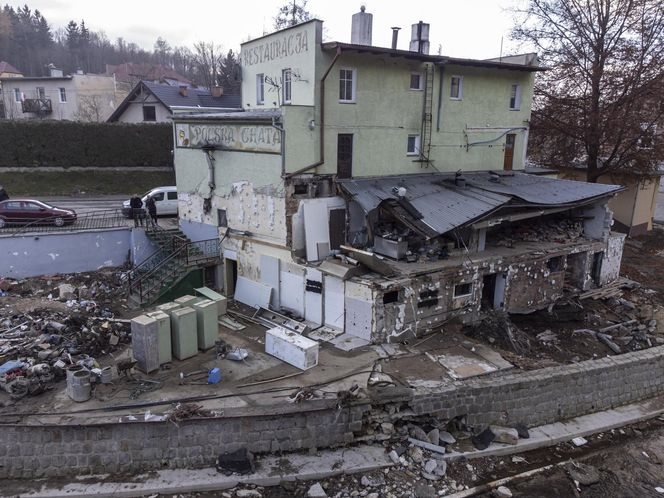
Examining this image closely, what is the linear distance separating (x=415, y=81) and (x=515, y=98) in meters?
6.75

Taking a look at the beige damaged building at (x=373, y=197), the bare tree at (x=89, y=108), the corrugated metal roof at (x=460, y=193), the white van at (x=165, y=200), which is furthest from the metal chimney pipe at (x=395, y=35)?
the bare tree at (x=89, y=108)

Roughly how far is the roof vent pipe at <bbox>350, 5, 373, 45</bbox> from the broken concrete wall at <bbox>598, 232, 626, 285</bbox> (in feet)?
45.3

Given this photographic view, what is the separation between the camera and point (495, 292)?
713 inches

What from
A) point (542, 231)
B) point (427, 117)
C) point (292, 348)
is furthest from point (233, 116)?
point (542, 231)

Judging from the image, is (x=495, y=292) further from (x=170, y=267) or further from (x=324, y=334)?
(x=170, y=267)

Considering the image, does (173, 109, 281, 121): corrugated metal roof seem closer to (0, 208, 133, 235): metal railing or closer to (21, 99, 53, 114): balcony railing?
(0, 208, 133, 235): metal railing

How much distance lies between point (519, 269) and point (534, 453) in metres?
7.06

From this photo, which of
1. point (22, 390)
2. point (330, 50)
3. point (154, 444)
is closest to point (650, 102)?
point (330, 50)

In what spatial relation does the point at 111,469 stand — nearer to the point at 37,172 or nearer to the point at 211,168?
the point at 211,168

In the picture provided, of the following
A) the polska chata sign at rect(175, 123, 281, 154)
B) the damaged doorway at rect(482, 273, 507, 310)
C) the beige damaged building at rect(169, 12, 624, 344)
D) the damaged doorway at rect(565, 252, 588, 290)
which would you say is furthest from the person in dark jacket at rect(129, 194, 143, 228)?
the damaged doorway at rect(565, 252, 588, 290)

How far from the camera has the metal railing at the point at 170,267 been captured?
60.2 feet

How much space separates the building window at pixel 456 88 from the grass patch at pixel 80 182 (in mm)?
23071

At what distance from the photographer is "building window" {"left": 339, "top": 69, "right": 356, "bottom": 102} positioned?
56.1 feet

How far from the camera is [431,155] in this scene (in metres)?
20.1
